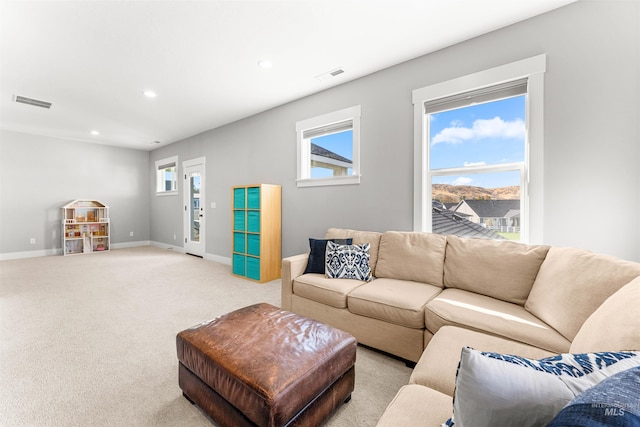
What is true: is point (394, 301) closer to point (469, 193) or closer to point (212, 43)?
point (469, 193)

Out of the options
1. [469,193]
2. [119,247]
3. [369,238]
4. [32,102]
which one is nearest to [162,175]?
[119,247]

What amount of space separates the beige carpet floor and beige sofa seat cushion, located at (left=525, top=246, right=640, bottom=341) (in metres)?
0.95

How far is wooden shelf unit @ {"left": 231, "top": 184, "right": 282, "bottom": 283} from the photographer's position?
12.7 ft

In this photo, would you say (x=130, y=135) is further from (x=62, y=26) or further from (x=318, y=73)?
(x=318, y=73)

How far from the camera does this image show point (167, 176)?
6.93m

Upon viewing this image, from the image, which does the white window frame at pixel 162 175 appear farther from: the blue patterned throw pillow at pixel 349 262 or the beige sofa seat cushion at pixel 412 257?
the beige sofa seat cushion at pixel 412 257

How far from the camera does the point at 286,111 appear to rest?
4.03 m

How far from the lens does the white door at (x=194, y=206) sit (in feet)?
18.5

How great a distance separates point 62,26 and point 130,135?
12.9ft

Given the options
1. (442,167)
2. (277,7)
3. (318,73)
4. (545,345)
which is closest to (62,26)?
(277,7)

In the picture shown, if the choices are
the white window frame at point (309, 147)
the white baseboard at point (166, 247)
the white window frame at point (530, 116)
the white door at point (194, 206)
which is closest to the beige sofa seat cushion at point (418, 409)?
the white window frame at point (530, 116)

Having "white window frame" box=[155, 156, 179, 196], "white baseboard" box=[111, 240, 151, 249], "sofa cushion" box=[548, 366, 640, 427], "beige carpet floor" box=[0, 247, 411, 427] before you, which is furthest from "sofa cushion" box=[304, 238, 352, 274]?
"white baseboard" box=[111, 240, 151, 249]

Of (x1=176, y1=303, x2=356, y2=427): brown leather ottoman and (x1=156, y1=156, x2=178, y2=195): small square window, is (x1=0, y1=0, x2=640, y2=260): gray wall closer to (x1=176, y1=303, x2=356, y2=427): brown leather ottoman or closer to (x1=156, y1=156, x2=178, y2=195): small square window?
(x1=156, y1=156, x2=178, y2=195): small square window

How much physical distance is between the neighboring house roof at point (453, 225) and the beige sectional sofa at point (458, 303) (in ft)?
1.29
